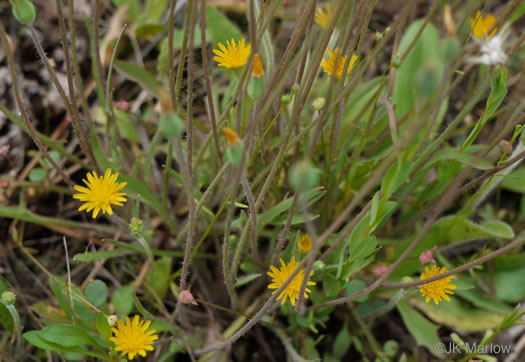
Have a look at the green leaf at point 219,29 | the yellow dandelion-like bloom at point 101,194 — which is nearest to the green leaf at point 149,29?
the green leaf at point 219,29

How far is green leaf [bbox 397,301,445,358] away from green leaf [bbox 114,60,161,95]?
1005 millimetres

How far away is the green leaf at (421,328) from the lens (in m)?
1.27

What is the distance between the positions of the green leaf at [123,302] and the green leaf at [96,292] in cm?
Answer: 4

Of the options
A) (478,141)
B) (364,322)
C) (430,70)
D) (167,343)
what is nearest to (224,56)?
(430,70)

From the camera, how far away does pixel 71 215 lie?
149cm

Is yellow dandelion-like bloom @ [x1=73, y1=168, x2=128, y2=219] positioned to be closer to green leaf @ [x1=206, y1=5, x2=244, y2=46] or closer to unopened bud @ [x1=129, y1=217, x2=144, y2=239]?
unopened bud @ [x1=129, y1=217, x2=144, y2=239]

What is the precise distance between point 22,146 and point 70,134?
0.53ft

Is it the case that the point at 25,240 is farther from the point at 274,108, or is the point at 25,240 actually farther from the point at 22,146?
the point at 274,108

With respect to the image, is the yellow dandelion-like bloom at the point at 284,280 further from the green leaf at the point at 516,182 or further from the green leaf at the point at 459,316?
the green leaf at the point at 516,182

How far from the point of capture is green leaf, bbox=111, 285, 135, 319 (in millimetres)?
1146

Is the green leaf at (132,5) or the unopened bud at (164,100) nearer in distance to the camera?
the unopened bud at (164,100)

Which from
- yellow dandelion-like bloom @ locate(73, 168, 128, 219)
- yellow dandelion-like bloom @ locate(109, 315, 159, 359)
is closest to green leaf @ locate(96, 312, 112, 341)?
yellow dandelion-like bloom @ locate(109, 315, 159, 359)

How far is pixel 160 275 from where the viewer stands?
1244mm

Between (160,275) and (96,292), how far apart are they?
17cm
